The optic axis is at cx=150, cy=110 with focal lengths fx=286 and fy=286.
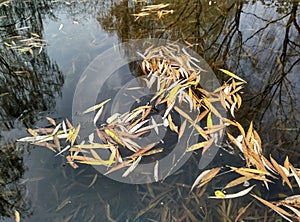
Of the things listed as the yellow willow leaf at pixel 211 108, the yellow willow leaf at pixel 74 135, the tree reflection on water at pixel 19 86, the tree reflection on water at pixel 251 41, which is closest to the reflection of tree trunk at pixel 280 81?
the tree reflection on water at pixel 251 41

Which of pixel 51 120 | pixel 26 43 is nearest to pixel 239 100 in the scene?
pixel 51 120

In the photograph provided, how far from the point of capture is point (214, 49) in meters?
2.16

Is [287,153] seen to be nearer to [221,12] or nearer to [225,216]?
[225,216]

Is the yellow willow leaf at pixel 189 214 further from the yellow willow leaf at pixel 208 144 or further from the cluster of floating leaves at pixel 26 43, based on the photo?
the cluster of floating leaves at pixel 26 43

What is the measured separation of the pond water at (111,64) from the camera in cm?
118

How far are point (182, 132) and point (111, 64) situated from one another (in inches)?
33.9

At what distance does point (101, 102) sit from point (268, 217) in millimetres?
1028

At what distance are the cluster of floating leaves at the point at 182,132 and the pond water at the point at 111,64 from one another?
Result: 47 millimetres

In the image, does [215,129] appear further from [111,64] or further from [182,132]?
[111,64]

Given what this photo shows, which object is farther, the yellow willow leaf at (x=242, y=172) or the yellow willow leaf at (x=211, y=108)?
the yellow willow leaf at (x=211, y=108)

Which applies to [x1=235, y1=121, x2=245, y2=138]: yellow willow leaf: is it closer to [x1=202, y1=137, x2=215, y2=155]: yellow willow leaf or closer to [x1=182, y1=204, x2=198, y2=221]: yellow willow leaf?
[x1=202, y1=137, x2=215, y2=155]: yellow willow leaf

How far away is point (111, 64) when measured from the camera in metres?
2.03

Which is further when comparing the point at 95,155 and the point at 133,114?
the point at 133,114

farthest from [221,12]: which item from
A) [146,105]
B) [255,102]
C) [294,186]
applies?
[294,186]
